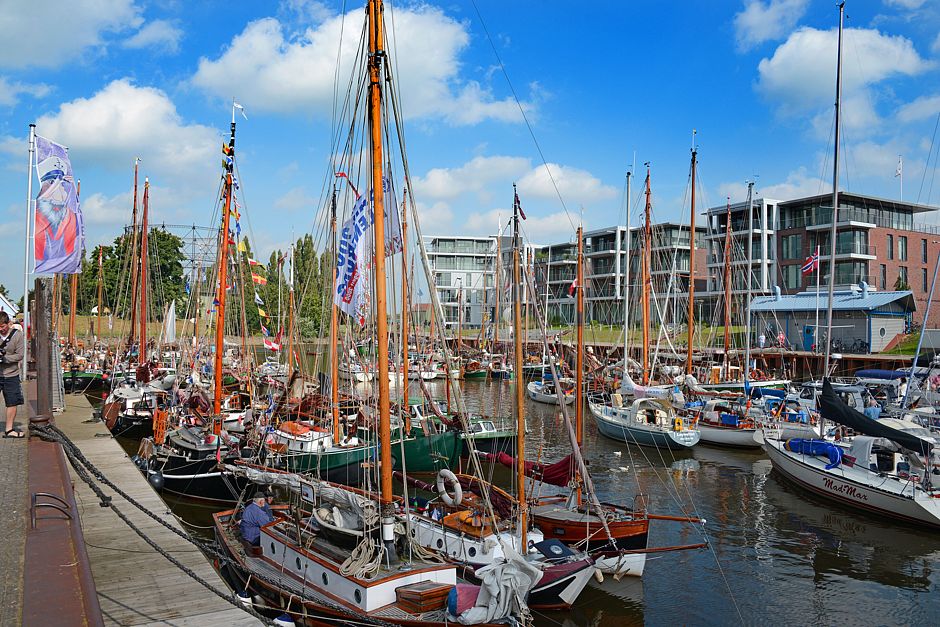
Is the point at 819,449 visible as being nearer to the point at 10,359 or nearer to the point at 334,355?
the point at 334,355

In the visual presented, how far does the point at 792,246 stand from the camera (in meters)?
76.4

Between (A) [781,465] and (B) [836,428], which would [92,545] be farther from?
(B) [836,428]

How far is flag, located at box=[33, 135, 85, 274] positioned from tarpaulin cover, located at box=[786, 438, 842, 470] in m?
24.7

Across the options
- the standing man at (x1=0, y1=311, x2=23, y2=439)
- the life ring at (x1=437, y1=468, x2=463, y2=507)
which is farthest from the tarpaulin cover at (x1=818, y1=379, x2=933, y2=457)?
the standing man at (x1=0, y1=311, x2=23, y2=439)

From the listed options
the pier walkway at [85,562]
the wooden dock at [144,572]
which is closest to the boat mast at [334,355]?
the wooden dock at [144,572]

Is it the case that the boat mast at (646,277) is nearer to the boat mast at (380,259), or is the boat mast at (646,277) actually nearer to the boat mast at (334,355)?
the boat mast at (334,355)

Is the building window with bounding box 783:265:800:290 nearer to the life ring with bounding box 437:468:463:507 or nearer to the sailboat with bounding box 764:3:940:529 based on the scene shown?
the sailboat with bounding box 764:3:940:529

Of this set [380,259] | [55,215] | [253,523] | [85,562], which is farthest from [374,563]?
[55,215]

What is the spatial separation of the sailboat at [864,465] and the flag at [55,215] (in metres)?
23.2

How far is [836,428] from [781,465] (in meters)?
3.23

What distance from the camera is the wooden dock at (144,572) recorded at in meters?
8.52

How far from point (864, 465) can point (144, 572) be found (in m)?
23.6

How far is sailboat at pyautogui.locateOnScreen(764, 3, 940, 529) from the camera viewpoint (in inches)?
841

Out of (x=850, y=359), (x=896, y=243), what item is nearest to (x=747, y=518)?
(x=850, y=359)
